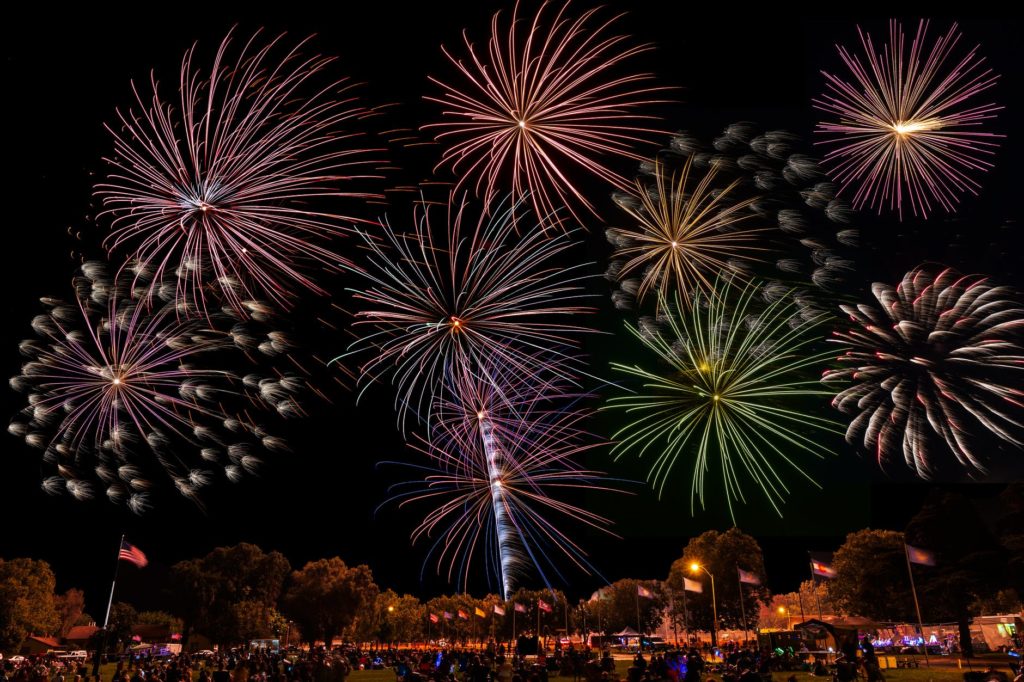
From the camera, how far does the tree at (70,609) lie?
125500mm

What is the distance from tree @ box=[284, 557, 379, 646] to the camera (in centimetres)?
8481

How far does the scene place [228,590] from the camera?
74.8 m

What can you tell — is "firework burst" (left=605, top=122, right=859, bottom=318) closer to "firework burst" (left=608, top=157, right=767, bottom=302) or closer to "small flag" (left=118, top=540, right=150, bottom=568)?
"firework burst" (left=608, top=157, right=767, bottom=302)

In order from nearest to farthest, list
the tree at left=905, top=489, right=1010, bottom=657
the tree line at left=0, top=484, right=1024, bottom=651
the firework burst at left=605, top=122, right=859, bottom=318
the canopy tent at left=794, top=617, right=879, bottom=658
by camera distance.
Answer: the firework burst at left=605, top=122, right=859, bottom=318 → the canopy tent at left=794, top=617, right=879, bottom=658 → the tree at left=905, top=489, right=1010, bottom=657 → the tree line at left=0, top=484, right=1024, bottom=651

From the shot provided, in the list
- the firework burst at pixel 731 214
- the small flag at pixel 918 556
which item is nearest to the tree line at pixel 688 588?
the small flag at pixel 918 556

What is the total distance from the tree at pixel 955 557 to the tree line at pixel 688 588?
7 centimetres

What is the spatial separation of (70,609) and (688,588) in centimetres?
12525

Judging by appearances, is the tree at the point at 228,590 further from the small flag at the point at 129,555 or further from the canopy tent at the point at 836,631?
the canopy tent at the point at 836,631

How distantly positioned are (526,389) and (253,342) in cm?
1173

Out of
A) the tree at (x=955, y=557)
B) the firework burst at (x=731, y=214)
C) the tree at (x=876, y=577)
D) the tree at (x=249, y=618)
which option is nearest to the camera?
the firework burst at (x=731, y=214)

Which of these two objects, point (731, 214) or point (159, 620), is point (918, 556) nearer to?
point (731, 214)

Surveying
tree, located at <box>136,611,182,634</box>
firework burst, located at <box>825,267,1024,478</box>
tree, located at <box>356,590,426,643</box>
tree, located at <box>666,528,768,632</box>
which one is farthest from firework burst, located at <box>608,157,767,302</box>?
tree, located at <box>136,611,182,634</box>

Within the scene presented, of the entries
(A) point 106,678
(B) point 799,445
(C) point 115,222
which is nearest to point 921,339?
(B) point 799,445

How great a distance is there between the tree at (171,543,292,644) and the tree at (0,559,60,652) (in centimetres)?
1176
